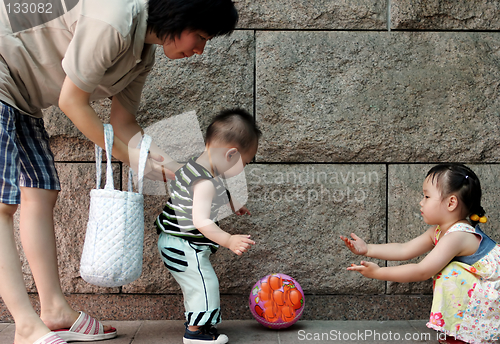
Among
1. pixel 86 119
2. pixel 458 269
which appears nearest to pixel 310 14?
pixel 86 119

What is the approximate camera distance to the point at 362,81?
2.80 metres

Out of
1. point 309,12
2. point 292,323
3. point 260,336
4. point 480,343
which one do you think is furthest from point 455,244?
point 309,12

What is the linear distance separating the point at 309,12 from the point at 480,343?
214 cm

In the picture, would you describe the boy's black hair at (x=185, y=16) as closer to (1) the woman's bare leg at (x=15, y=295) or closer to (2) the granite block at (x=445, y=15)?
(1) the woman's bare leg at (x=15, y=295)

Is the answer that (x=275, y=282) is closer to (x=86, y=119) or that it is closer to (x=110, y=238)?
(x=110, y=238)

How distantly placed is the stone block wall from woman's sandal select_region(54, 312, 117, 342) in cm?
41

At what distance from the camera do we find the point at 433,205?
2.27m

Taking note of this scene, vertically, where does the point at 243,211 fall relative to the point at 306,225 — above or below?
above

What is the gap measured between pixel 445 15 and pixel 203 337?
248 centimetres

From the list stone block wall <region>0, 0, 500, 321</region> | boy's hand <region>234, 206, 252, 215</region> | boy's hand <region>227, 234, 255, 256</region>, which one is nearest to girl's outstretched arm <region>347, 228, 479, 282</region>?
stone block wall <region>0, 0, 500, 321</region>

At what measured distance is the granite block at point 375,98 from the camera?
278cm

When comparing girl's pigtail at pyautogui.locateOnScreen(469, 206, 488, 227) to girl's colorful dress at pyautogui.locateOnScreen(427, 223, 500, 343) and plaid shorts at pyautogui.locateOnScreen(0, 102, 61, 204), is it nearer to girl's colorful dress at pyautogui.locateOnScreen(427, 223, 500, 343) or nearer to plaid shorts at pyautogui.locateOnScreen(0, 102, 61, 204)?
girl's colorful dress at pyautogui.locateOnScreen(427, 223, 500, 343)

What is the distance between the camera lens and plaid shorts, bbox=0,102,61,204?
183 centimetres

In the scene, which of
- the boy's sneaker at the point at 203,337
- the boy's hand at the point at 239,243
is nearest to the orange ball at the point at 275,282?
the boy's sneaker at the point at 203,337
